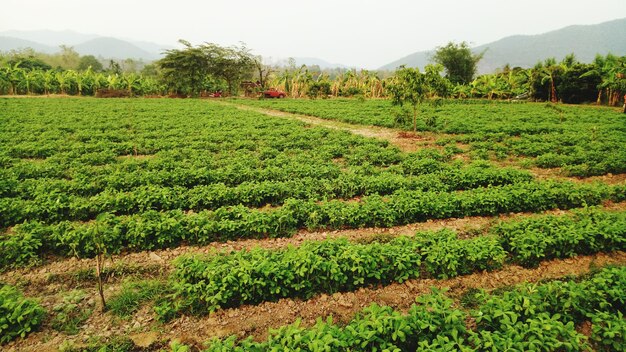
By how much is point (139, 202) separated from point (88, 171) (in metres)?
3.91

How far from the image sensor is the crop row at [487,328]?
3.54 metres

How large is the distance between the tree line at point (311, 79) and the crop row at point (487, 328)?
25.3 metres

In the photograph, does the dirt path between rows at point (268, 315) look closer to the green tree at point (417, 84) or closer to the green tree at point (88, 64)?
the green tree at point (417, 84)

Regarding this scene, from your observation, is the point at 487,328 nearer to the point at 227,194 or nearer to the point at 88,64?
the point at 227,194

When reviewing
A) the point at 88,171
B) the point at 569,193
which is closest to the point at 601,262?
the point at 569,193

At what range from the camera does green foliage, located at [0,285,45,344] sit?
4.21 m

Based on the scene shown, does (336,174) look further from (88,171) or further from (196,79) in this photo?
A: (196,79)

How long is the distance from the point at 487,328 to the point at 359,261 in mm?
1871

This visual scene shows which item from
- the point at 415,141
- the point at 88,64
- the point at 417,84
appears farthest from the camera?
the point at 88,64

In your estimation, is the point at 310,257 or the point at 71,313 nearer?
the point at 71,313

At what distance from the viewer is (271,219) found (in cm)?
695

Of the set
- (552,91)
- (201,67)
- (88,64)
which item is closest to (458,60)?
(552,91)

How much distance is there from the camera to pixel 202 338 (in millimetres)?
4336

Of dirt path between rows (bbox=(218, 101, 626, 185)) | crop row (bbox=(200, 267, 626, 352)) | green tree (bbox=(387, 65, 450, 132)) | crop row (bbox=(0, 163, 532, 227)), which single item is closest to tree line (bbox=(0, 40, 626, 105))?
dirt path between rows (bbox=(218, 101, 626, 185))
